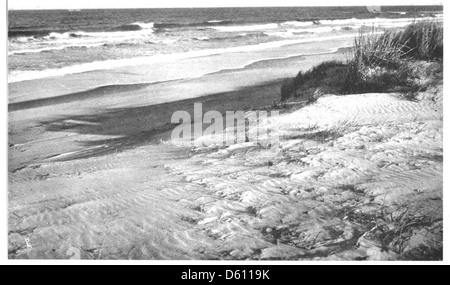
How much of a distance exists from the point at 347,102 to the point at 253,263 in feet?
8.17

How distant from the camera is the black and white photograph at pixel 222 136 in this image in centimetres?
363

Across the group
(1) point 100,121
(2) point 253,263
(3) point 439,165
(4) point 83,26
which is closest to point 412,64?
(3) point 439,165

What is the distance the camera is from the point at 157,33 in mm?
7133

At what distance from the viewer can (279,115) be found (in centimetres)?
511

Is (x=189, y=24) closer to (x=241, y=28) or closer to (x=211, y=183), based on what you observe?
(x=241, y=28)

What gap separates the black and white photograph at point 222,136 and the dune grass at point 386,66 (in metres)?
0.02

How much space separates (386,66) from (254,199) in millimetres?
2786

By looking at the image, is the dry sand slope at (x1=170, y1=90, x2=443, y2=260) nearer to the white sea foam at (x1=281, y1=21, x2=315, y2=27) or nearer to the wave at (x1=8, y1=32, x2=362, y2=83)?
the wave at (x1=8, y1=32, x2=362, y2=83)

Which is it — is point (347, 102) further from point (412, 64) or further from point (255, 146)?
point (255, 146)

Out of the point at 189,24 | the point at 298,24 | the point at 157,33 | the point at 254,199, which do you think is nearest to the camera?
the point at 254,199

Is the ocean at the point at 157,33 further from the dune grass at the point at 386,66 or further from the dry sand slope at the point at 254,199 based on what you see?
the dry sand slope at the point at 254,199

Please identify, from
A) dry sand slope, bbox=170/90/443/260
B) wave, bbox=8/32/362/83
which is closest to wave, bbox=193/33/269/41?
wave, bbox=8/32/362/83

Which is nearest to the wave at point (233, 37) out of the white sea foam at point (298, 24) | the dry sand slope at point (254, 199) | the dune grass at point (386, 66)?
the white sea foam at point (298, 24)

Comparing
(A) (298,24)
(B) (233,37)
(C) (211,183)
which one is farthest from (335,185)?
(A) (298,24)
